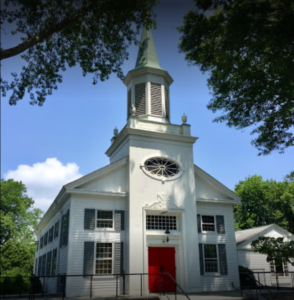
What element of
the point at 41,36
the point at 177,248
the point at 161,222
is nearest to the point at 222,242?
the point at 177,248

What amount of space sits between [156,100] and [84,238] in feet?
31.6

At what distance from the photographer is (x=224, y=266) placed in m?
17.4

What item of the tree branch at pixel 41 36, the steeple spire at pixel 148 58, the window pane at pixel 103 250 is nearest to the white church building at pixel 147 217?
the window pane at pixel 103 250

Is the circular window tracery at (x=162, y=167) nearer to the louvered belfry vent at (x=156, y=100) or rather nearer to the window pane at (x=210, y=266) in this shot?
the louvered belfry vent at (x=156, y=100)

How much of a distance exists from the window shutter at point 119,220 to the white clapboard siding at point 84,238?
21 cm

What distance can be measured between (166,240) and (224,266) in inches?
148

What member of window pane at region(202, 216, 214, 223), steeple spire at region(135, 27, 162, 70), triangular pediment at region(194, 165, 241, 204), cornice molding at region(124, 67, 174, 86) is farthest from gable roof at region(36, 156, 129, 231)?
steeple spire at region(135, 27, 162, 70)

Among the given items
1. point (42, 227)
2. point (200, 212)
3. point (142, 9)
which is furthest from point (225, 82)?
point (42, 227)

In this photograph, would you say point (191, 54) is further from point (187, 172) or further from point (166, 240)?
point (166, 240)

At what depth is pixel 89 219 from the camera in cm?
1582

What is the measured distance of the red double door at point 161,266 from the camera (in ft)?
52.5

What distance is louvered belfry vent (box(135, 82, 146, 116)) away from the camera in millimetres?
19719

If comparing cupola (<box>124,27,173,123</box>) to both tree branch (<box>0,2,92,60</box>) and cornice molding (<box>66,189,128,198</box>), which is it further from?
tree branch (<box>0,2,92,60</box>)

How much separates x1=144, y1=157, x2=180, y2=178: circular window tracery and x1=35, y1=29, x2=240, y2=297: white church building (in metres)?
0.05
